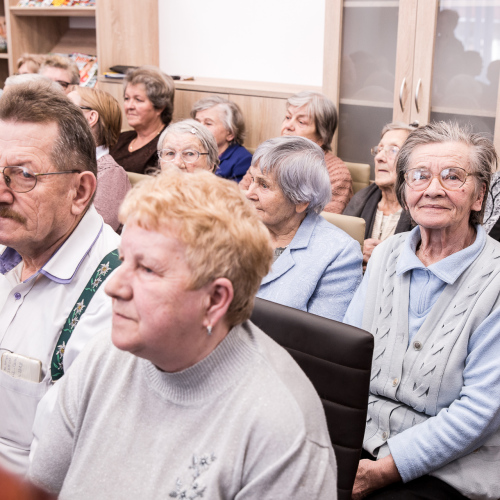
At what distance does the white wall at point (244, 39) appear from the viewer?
14.3ft

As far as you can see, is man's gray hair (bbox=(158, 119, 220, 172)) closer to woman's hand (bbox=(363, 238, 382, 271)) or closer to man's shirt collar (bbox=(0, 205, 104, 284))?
woman's hand (bbox=(363, 238, 382, 271))

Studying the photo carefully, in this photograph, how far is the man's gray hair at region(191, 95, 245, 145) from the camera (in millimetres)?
4133

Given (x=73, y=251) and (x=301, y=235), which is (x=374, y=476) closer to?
(x=301, y=235)

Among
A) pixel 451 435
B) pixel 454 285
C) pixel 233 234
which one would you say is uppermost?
pixel 233 234

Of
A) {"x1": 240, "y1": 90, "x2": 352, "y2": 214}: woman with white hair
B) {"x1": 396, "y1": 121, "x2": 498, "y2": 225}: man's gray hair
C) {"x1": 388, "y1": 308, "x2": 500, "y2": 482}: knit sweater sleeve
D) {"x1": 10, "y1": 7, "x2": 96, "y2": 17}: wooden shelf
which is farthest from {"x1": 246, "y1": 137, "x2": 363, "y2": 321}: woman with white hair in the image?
{"x1": 10, "y1": 7, "x2": 96, "y2": 17}: wooden shelf

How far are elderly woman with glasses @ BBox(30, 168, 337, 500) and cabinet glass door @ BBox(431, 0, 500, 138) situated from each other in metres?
2.64

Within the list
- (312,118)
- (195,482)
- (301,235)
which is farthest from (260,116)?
(195,482)

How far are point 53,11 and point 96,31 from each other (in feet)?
1.56

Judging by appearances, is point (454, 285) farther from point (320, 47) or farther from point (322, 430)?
point (320, 47)

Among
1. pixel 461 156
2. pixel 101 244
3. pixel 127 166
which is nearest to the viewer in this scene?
pixel 101 244

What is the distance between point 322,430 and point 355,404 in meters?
0.36

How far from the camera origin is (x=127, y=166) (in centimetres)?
422

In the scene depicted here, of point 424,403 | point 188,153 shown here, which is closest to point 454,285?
point 424,403

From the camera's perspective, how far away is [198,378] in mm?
1032
